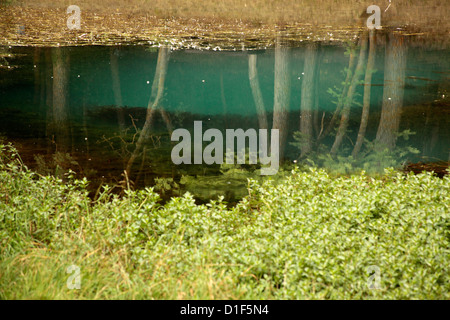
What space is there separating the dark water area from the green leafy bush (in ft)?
5.15

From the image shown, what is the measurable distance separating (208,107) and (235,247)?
6.81 m

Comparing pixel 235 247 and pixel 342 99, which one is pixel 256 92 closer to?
pixel 342 99

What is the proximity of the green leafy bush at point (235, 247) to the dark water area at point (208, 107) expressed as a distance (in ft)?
5.15

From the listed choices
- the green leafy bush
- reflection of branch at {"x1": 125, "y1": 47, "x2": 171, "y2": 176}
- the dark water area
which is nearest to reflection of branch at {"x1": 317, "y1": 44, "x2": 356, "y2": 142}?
the dark water area

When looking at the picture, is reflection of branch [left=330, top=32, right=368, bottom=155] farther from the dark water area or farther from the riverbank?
the riverbank

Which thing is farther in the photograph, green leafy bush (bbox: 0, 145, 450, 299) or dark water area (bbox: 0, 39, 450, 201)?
dark water area (bbox: 0, 39, 450, 201)

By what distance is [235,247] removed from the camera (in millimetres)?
3658

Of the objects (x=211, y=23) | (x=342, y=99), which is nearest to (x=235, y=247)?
(x=342, y=99)

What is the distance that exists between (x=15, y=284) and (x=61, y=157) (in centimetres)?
392

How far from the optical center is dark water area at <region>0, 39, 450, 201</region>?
6.64 m

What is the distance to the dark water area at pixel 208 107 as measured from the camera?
664 centimetres

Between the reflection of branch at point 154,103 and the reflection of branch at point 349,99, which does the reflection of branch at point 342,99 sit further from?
the reflection of branch at point 154,103

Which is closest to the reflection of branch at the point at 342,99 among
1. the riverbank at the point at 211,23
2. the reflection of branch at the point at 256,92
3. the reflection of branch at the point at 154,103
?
the reflection of branch at the point at 256,92

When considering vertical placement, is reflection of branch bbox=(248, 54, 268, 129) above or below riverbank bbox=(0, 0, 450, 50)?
below
